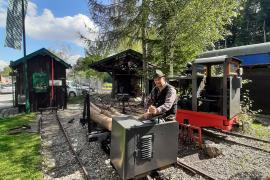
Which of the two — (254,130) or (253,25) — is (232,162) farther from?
(253,25)

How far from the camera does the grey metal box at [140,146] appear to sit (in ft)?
12.9

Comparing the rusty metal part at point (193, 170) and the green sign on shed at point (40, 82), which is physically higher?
the green sign on shed at point (40, 82)

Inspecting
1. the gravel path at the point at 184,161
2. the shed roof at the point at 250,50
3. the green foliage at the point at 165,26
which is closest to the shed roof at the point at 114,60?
the green foliage at the point at 165,26

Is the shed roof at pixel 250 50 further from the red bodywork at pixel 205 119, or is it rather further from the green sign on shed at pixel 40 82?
the green sign on shed at pixel 40 82

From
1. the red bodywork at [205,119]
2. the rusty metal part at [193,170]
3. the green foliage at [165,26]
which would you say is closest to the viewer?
the rusty metal part at [193,170]

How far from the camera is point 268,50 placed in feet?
40.5

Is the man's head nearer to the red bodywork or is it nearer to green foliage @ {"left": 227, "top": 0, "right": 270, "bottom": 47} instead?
the red bodywork

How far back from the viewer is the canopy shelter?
1869 centimetres

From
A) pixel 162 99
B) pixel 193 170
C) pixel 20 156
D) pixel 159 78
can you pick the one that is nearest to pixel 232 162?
pixel 193 170

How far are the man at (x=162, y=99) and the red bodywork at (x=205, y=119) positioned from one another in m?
2.83

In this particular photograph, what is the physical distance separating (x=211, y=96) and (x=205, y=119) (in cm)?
98

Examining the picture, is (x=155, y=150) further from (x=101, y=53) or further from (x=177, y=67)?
(x=101, y=53)

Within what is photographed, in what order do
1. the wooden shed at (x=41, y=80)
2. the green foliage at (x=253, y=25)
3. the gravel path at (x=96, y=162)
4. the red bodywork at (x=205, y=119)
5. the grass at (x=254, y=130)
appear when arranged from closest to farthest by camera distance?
1. the gravel path at (x=96, y=162)
2. the red bodywork at (x=205, y=119)
3. the grass at (x=254, y=130)
4. the wooden shed at (x=41, y=80)
5. the green foliage at (x=253, y=25)

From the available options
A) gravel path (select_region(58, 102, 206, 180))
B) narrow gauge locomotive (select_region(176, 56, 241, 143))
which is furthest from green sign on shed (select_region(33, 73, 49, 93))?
narrow gauge locomotive (select_region(176, 56, 241, 143))
